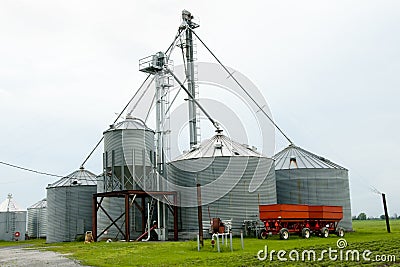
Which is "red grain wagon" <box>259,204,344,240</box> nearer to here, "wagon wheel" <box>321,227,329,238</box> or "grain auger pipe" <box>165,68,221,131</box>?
"wagon wheel" <box>321,227,329,238</box>

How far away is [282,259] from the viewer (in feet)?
64.4

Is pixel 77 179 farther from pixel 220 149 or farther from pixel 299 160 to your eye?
pixel 299 160

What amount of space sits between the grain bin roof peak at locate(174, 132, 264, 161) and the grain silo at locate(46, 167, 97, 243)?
1314cm

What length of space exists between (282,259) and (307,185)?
26.3 meters

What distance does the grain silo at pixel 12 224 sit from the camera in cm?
6731

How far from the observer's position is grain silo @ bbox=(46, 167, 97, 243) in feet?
160

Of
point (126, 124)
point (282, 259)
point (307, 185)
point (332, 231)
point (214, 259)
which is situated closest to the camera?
point (282, 259)

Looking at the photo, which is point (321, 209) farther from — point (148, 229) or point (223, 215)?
point (148, 229)

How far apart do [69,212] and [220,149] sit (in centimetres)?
1797

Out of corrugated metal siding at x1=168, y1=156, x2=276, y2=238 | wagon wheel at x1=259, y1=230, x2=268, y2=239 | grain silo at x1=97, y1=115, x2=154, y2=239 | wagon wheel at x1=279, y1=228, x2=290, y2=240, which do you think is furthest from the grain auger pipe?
wagon wheel at x1=279, y1=228, x2=290, y2=240

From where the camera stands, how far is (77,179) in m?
51.2

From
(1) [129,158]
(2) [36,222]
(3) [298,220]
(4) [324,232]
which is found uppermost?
(1) [129,158]

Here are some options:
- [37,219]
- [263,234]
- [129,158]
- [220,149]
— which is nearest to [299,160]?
[220,149]

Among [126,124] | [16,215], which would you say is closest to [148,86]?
[126,124]
